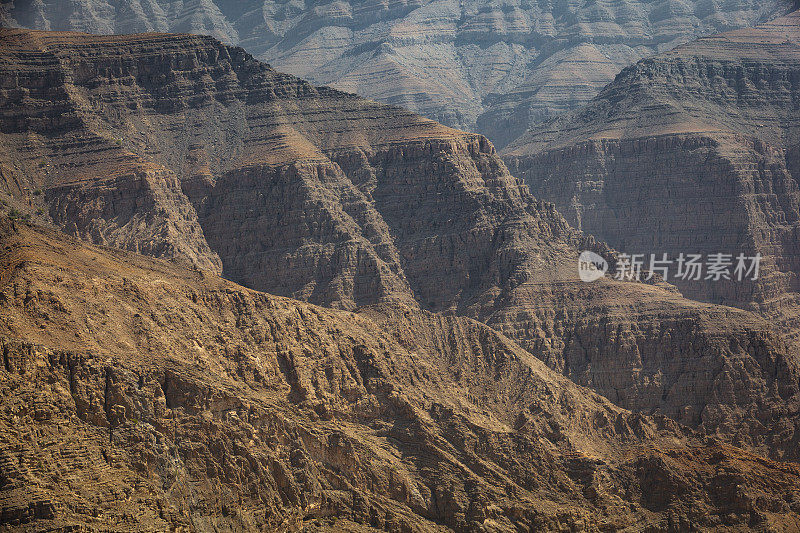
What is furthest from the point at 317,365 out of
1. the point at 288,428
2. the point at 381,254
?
the point at 381,254

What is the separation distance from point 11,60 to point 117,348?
80474 mm

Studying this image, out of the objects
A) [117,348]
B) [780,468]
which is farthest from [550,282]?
[117,348]

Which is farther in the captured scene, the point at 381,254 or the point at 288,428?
the point at 381,254

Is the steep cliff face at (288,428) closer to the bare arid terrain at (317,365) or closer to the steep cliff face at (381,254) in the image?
the bare arid terrain at (317,365)

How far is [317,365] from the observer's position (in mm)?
134500

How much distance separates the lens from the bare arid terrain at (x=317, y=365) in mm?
111750

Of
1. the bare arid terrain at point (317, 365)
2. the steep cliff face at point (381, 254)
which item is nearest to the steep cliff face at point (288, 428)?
the bare arid terrain at point (317, 365)

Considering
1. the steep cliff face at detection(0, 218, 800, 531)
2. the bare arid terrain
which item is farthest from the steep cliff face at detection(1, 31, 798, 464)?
the steep cliff face at detection(0, 218, 800, 531)

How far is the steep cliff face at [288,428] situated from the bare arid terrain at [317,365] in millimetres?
212

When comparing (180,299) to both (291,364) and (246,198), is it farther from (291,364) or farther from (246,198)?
(246,198)

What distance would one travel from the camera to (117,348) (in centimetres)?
11838

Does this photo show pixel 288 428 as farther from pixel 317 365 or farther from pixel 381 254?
pixel 381 254

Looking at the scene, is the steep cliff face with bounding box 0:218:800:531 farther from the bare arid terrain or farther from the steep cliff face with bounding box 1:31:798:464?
the steep cliff face with bounding box 1:31:798:464

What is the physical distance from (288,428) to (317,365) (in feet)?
41.8
